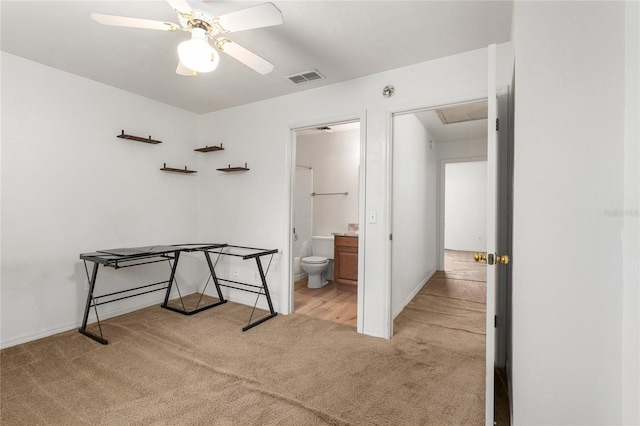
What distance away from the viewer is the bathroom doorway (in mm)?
4410

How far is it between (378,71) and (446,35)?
68cm

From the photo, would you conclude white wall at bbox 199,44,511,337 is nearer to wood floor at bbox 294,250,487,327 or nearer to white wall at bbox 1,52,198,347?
wood floor at bbox 294,250,487,327

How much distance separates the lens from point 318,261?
14.5 ft

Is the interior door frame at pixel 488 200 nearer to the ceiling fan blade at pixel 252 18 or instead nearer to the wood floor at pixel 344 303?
the wood floor at pixel 344 303

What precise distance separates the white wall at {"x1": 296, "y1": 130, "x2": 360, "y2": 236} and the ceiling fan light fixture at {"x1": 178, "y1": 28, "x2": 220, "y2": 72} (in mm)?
3473

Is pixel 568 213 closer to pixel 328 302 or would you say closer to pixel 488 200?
pixel 488 200

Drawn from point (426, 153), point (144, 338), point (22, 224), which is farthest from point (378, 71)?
point (22, 224)

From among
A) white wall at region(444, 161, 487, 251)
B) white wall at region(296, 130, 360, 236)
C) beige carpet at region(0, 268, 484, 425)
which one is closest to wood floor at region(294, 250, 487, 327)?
beige carpet at region(0, 268, 484, 425)

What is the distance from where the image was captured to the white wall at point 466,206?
816 centimetres

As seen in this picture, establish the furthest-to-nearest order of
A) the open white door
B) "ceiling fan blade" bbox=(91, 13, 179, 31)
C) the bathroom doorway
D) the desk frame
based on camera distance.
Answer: the bathroom doorway, the desk frame, "ceiling fan blade" bbox=(91, 13, 179, 31), the open white door

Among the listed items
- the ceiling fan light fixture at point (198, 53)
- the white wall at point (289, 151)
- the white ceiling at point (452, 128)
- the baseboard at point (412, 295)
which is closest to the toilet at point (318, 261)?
the white wall at point (289, 151)

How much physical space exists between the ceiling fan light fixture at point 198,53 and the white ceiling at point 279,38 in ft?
0.51

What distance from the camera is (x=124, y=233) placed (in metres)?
3.32

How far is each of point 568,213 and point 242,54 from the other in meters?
1.95
